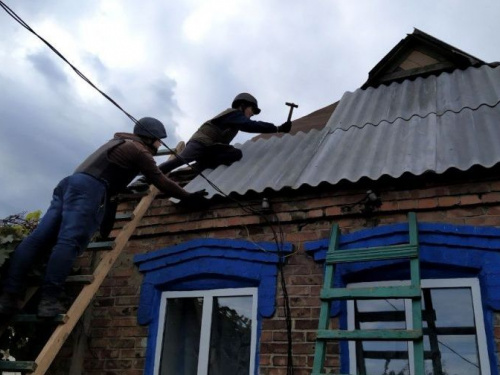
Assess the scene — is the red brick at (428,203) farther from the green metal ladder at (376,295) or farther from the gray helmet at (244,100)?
the gray helmet at (244,100)

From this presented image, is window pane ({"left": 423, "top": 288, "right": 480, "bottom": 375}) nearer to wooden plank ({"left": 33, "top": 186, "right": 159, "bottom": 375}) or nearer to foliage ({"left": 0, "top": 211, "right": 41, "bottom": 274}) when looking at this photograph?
wooden plank ({"left": 33, "top": 186, "right": 159, "bottom": 375})

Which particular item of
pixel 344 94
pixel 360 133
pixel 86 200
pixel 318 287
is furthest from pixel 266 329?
pixel 344 94

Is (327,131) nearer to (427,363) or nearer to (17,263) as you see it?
(427,363)

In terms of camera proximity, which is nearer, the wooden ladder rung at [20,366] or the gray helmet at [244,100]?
the wooden ladder rung at [20,366]

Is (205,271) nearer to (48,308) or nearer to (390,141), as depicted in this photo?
(48,308)

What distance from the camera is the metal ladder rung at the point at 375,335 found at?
251 cm

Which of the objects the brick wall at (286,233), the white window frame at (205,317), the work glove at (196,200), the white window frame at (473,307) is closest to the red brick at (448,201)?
the brick wall at (286,233)

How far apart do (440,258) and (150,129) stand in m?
2.52

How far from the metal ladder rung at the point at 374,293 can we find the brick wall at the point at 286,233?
604 millimetres

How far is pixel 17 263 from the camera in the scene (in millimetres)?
3254

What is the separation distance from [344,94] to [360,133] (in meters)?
1.53

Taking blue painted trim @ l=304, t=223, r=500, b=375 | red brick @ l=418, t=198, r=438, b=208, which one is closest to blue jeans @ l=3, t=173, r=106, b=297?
blue painted trim @ l=304, t=223, r=500, b=375

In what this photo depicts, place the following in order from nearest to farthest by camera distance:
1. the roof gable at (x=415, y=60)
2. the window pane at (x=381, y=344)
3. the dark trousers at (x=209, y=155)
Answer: the window pane at (x=381, y=344) → the dark trousers at (x=209, y=155) → the roof gable at (x=415, y=60)

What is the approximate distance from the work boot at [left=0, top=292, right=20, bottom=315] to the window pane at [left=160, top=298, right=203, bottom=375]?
4.17 ft
